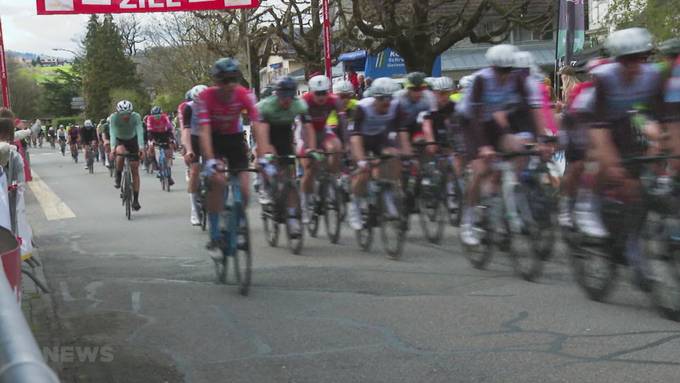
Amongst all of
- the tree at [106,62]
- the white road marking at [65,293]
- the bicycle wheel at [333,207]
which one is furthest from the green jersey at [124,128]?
the tree at [106,62]

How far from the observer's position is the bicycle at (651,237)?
5.82m

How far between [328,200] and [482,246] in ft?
9.49

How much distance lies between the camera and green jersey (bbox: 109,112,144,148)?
15031 millimetres

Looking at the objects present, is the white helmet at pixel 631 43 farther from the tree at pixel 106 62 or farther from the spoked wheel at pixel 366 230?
the tree at pixel 106 62

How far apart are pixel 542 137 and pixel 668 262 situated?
7.47ft

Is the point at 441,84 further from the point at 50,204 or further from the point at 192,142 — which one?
the point at 50,204

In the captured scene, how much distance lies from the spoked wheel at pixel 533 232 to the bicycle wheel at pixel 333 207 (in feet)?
10.6

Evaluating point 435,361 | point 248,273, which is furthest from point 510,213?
point 435,361

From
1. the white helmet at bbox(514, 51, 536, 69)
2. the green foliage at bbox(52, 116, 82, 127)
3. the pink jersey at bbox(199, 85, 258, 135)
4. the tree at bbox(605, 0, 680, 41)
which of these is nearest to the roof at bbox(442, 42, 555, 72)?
the tree at bbox(605, 0, 680, 41)

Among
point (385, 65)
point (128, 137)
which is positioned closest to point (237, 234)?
point (128, 137)

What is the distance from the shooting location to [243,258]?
7.82 m

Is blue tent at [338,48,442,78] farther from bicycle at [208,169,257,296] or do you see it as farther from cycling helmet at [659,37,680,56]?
cycling helmet at [659,37,680,56]

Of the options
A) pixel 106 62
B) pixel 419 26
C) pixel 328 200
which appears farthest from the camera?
pixel 106 62

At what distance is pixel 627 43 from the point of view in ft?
20.1
